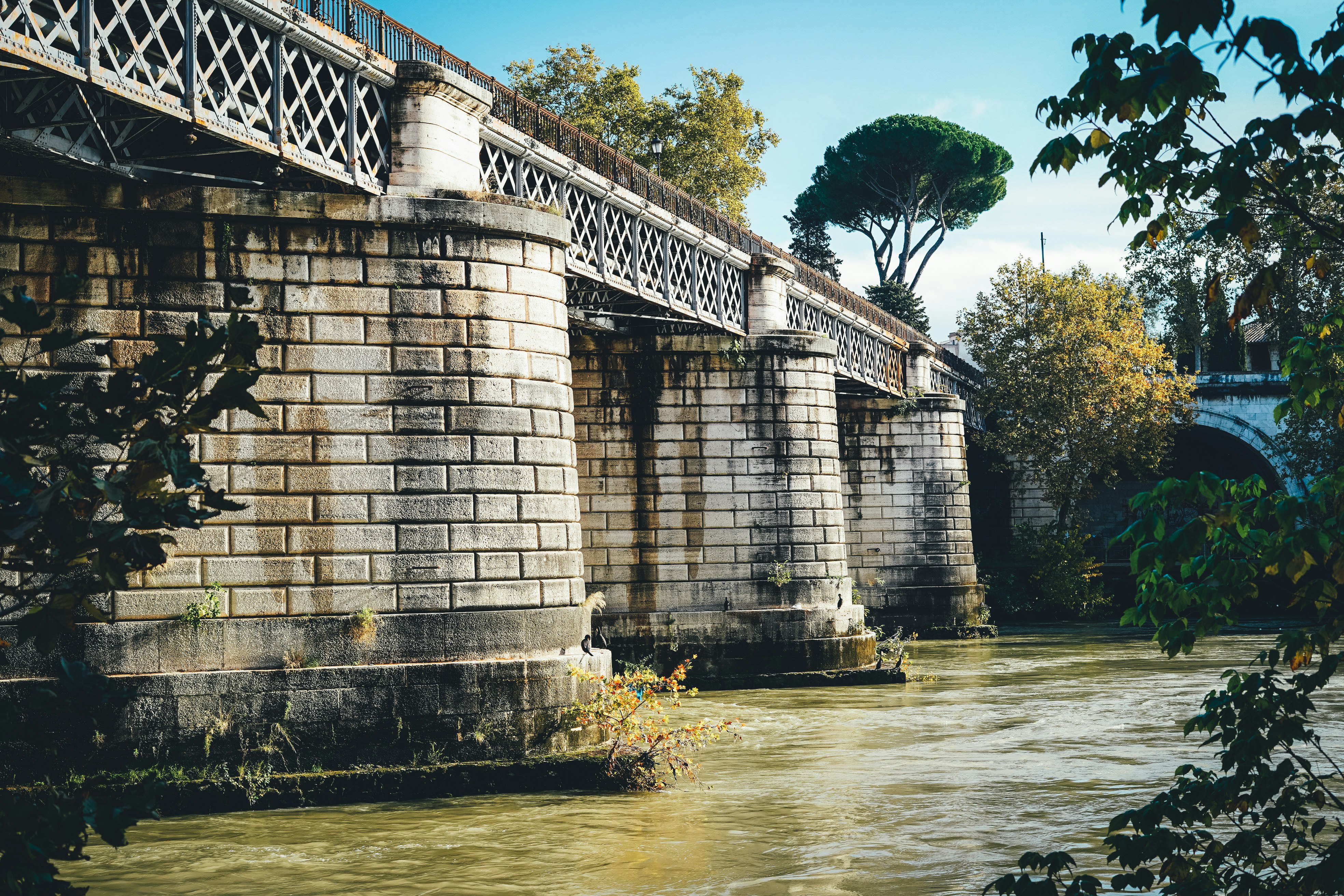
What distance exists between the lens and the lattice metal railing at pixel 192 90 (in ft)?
31.1

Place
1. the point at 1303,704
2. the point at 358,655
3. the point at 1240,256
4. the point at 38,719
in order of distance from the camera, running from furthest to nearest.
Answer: the point at 1240,256, the point at 358,655, the point at 38,719, the point at 1303,704

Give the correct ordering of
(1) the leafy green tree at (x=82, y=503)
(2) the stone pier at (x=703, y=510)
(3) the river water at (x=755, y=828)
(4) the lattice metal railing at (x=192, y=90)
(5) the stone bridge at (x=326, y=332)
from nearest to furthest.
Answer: (1) the leafy green tree at (x=82, y=503), (3) the river water at (x=755, y=828), (4) the lattice metal railing at (x=192, y=90), (5) the stone bridge at (x=326, y=332), (2) the stone pier at (x=703, y=510)

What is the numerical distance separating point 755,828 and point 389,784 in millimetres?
3247

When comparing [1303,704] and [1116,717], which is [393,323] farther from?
[1116,717]

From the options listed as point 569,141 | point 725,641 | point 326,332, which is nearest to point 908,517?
point 725,641

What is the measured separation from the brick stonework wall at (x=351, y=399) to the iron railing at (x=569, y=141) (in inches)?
66.0

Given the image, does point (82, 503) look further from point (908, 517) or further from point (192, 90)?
point (908, 517)

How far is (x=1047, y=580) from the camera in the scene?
39.6 meters

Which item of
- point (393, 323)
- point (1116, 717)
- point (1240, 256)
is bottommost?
point (1116, 717)

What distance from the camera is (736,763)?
559 inches

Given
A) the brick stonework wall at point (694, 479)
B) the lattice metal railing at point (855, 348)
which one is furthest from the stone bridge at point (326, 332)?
Result: the lattice metal railing at point (855, 348)

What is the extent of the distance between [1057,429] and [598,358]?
2242 cm

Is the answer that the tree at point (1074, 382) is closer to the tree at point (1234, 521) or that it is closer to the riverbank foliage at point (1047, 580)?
the riverbank foliage at point (1047, 580)

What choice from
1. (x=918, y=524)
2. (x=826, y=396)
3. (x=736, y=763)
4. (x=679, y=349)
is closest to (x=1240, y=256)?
(x=918, y=524)
